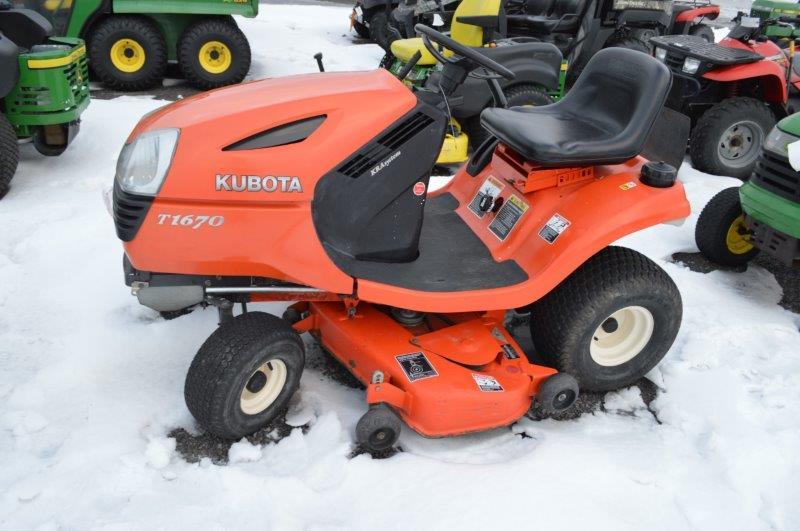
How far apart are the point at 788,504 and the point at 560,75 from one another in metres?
4.59

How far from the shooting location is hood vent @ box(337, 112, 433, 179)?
2.32 m

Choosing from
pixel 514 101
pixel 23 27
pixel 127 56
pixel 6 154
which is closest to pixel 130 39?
pixel 127 56

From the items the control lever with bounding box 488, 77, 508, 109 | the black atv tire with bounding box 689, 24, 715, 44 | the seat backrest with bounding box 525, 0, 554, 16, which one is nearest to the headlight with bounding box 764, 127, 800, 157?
the control lever with bounding box 488, 77, 508, 109

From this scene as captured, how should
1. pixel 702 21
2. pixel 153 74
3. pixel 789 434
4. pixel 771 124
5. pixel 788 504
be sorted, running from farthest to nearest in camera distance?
pixel 702 21, pixel 153 74, pixel 771 124, pixel 789 434, pixel 788 504

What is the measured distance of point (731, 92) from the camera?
5.30m

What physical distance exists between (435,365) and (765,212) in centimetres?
205

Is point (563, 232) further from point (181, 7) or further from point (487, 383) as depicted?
point (181, 7)

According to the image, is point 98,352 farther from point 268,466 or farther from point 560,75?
point 560,75

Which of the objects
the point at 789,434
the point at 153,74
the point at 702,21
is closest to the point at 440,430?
the point at 789,434

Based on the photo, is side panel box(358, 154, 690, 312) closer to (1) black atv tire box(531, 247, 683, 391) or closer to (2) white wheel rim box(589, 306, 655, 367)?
(1) black atv tire box(531, 247, 683, 391)

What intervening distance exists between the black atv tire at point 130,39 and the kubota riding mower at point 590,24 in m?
3.52

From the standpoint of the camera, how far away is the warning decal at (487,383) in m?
2.45

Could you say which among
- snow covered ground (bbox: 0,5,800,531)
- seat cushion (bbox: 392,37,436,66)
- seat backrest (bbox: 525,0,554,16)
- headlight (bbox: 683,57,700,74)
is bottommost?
snow covered ground (bbox: 0,5,800,531)

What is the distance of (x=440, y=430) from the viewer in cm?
241
